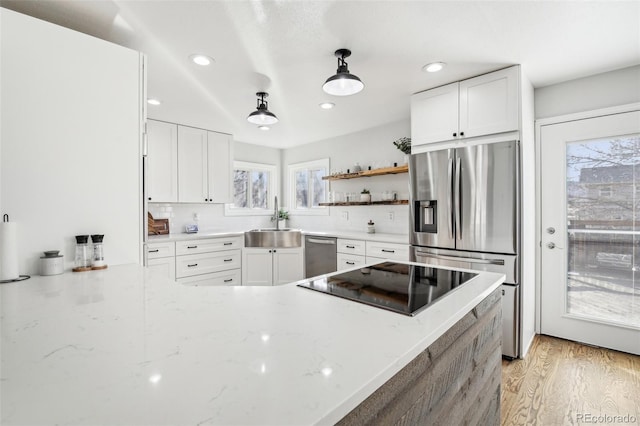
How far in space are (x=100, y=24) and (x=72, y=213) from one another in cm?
121

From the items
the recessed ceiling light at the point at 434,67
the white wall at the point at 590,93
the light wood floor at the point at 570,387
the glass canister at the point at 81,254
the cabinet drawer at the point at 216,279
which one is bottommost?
the light wood floor at the point at 570,387

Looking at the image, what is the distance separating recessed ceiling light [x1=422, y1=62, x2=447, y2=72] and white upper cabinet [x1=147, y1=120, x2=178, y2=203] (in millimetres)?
3079

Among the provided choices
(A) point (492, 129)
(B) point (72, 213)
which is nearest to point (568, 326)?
(A) point (492, 129)

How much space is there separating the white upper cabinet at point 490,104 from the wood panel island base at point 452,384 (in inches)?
65.0

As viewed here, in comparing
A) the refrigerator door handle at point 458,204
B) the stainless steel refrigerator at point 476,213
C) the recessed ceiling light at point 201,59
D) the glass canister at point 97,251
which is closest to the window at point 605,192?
the stainless steel refrigerator at point 476,213

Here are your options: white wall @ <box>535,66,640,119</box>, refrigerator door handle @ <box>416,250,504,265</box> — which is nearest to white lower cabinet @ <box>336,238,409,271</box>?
refrigerator door handle @ <box>416,250,504,265</box>

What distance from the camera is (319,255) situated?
4004 millimetres

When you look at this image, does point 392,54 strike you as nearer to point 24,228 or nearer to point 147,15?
point 147,15

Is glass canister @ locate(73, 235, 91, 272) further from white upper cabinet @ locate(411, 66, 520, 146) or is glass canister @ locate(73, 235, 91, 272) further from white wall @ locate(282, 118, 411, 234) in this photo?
white wall @ locate(282, 118, 411, 234)

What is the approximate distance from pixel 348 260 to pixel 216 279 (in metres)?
1.74

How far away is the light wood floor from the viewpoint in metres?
1.83

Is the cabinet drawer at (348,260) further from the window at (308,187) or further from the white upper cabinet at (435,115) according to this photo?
the white upper cabinet at (435,115)

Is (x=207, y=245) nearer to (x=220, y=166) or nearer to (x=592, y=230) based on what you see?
(x=220, y=166)

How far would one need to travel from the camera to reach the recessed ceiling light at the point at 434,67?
2.38 meters
